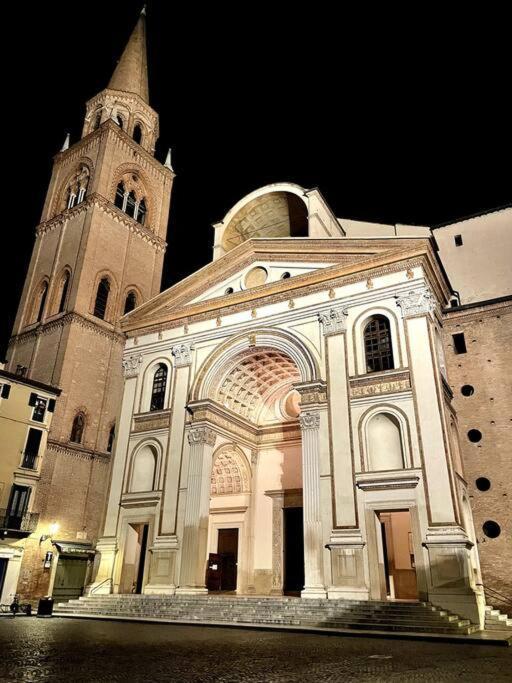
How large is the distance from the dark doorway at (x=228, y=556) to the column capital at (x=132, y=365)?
7.25 metres

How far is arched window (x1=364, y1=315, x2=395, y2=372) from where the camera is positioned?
16250 millimetres

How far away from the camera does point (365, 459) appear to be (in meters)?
15.0

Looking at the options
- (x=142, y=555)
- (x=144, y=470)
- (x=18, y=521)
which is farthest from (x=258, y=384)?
(x=18, y=521)

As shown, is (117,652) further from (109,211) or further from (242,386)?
(109,211)

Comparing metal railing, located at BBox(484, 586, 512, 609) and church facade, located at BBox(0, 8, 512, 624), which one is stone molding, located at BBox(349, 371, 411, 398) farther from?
metal railing, located at BBox(484, 586, 512, 609)

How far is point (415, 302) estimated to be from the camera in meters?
16.0

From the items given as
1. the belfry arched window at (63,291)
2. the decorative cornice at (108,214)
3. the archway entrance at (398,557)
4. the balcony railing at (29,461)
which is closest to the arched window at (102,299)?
the belfry arched window at (63,291)

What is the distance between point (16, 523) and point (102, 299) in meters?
11.2

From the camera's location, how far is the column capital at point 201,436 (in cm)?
1803

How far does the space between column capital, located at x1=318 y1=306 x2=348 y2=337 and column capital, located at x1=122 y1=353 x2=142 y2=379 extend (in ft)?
26.4

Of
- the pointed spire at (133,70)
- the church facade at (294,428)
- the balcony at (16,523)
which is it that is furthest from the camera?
the pointed spire at (133,70)

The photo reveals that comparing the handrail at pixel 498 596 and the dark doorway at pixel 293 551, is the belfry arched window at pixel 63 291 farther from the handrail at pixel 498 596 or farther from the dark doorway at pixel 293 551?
the handrail at pixel 498 596

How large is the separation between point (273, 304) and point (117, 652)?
13245mm

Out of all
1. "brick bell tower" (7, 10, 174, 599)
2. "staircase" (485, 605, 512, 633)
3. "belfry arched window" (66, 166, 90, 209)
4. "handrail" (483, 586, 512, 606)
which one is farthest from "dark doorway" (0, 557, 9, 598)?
"belfry arched window" (66, 166, 90, 209)
